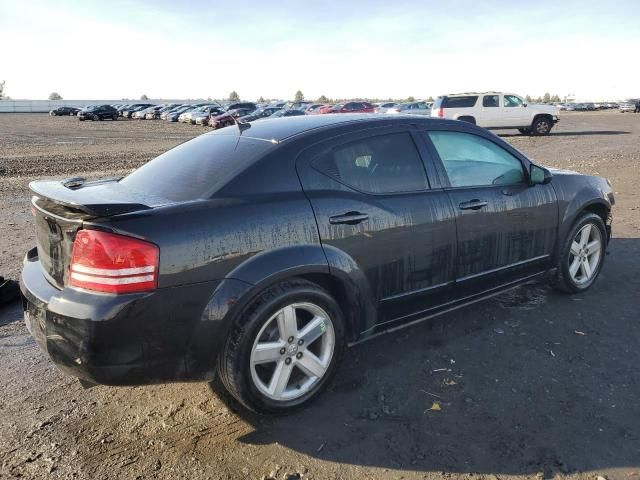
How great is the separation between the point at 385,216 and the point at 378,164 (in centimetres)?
36

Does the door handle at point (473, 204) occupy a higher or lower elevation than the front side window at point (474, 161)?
lower

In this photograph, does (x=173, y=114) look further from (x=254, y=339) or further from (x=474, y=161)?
(x=254, y=339)

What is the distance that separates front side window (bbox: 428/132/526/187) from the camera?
3.72m

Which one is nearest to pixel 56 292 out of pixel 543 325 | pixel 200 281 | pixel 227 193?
pixel 200 281

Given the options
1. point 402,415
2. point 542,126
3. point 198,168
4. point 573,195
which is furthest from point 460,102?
point 402,415

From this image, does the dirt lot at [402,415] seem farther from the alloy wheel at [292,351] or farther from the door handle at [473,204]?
the door handle at [473,204]

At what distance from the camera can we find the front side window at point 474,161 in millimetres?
3723

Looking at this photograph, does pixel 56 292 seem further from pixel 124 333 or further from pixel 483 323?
pixel 483 323

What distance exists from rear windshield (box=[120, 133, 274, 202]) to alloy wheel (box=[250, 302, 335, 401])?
0.82m

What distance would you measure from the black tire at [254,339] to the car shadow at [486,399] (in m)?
0.15

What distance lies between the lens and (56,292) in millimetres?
2697

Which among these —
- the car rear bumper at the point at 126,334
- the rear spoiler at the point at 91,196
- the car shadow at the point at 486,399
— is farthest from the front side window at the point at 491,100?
the car rear bumper at the point at 126,334

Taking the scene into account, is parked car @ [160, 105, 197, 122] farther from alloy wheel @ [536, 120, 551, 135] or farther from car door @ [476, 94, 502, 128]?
alloy wheel @ [536, 120, 551, 135]

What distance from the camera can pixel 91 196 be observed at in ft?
9.29
